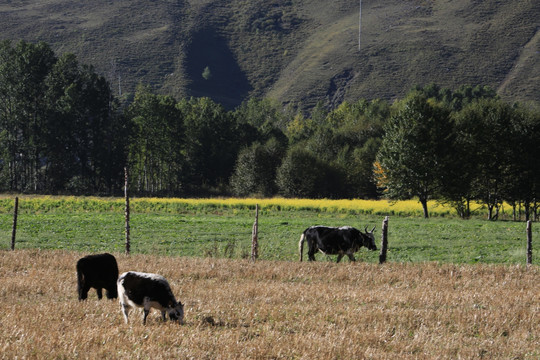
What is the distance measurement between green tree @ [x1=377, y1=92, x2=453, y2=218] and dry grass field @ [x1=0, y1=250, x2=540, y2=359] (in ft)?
115

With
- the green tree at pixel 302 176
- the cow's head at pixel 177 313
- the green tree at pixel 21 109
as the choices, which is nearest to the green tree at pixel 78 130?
the green tree at pixel 21 109

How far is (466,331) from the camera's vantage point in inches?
396

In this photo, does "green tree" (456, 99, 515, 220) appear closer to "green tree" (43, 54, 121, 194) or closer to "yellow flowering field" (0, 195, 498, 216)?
"yellow flowering field" (0, 195, 498, 216)

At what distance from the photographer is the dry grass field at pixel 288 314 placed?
325 inches

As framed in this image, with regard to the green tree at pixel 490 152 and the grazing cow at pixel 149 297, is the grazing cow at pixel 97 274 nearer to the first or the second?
the grazing cow at pixel 149 297

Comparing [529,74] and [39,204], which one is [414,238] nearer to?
[39,204]

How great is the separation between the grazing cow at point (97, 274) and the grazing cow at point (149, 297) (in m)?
2.26

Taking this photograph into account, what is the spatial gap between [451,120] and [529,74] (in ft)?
481

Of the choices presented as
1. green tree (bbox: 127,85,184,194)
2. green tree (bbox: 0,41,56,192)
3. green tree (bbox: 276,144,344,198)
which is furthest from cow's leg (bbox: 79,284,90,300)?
green tree (bbox: 127,85,184,194)

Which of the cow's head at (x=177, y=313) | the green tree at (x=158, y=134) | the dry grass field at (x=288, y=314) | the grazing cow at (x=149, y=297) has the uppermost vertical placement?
the green tree at (x=158, y=134)

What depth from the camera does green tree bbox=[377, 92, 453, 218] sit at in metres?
51.0

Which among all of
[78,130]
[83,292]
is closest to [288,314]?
[83,292]

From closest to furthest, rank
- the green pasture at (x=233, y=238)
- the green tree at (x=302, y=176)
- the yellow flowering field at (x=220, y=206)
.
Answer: the green pasture at (x=233, y=238), the yellow flowering field at (x=220, y=206), the green tree at (x=302, y=176)

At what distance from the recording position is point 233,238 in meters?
28.3
